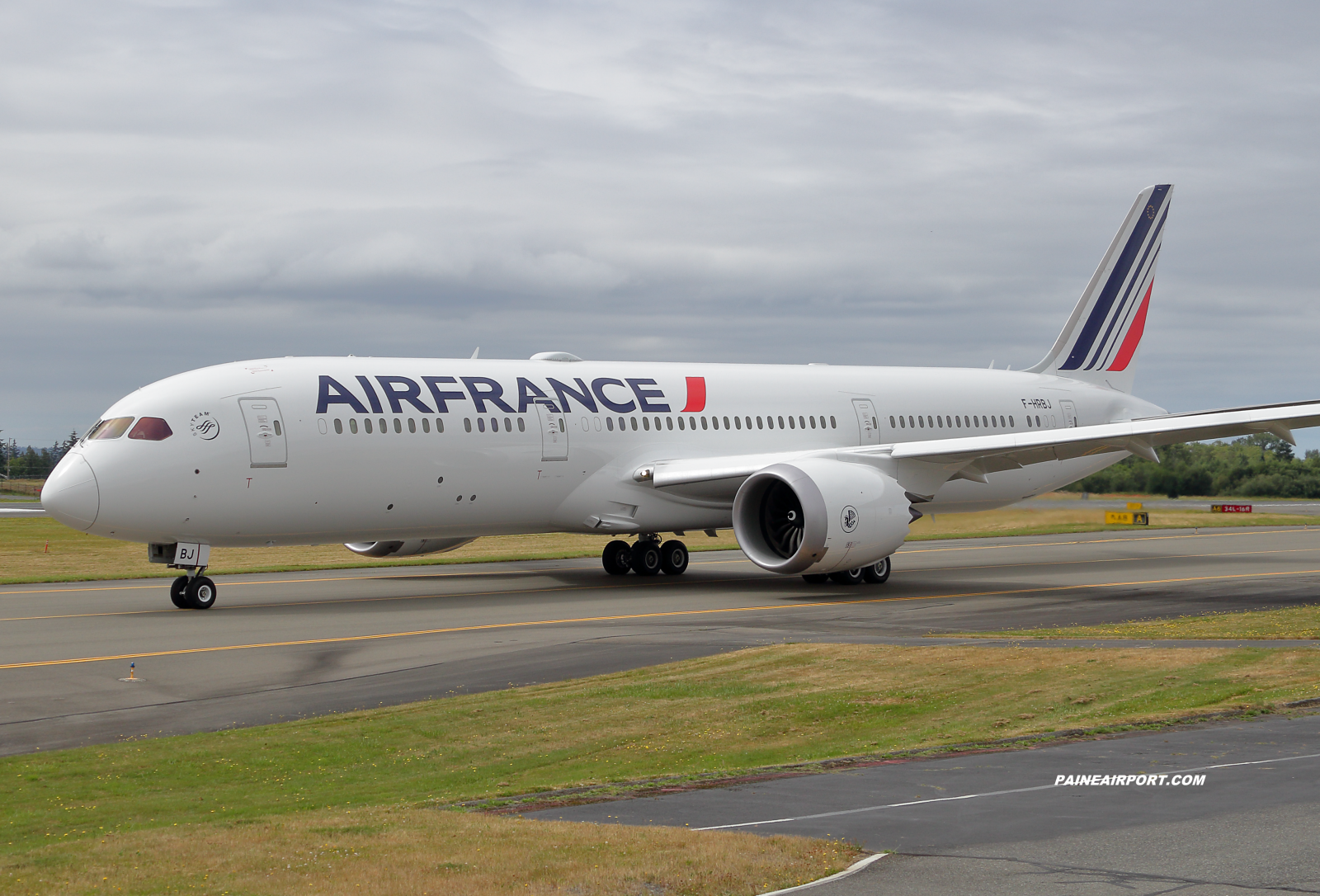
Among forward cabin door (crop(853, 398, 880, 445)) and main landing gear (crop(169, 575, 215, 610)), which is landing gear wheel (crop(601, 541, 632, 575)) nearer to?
forward cabin door (crop(853, 398, 880, 445))

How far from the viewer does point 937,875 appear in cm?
749

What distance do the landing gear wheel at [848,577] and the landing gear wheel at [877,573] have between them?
6.5 inches

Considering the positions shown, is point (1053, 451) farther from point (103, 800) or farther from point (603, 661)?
point (103, 800)

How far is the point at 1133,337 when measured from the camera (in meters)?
39.4

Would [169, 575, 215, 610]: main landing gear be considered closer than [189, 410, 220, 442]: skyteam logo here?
No

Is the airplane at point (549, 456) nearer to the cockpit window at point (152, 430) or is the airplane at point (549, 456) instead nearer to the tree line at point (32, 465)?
the cockpit window at point (152, 430)

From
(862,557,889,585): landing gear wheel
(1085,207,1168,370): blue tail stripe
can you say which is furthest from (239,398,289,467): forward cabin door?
(1085,207,1168,370): blue tail stripe

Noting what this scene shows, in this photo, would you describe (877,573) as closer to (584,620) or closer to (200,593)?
(584,620)

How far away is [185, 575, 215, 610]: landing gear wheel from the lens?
23.2m

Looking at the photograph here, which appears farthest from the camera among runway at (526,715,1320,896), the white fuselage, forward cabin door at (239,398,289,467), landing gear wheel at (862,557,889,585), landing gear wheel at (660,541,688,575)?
landing gear wheel at (660,541,688,575)

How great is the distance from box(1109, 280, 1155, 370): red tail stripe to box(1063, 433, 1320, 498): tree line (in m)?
11.4

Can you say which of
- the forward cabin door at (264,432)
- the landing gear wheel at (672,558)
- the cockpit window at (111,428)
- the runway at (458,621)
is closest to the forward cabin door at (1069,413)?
the runway at (458,621)

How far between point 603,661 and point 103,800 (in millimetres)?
7692

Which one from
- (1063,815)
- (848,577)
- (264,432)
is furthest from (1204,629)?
(264,432)
